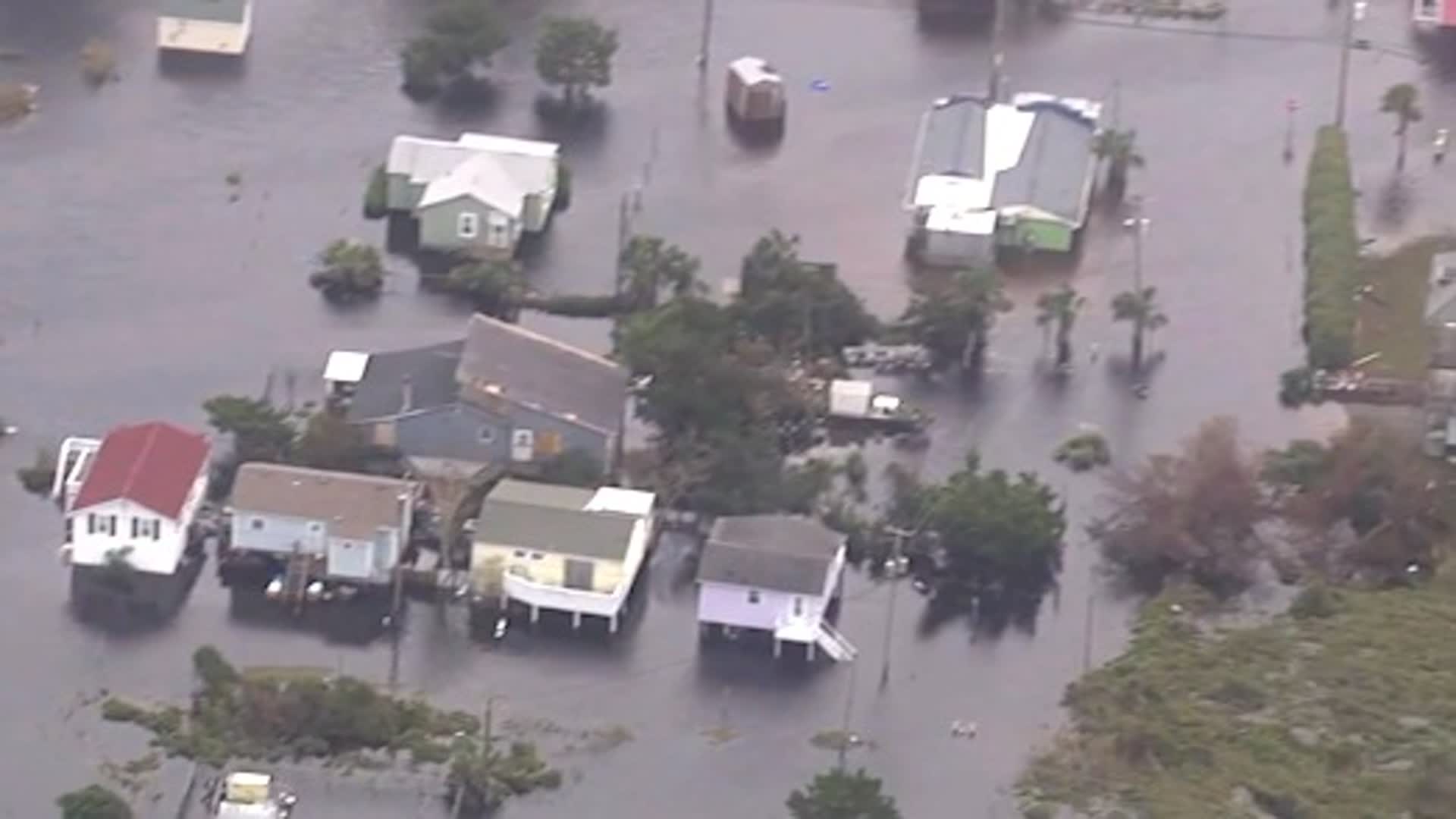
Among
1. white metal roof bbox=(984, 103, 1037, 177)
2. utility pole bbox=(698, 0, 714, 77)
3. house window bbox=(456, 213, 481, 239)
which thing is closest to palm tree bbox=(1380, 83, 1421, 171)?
white metal roof bbox=(984, 103, 1037, 177)

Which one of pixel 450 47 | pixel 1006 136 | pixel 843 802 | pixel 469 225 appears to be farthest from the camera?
pixel 450 47

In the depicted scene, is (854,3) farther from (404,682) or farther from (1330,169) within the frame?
(404,682)

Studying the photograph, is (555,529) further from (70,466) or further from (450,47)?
(450,47)

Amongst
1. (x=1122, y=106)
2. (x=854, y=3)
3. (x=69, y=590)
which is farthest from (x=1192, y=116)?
(x=69, y=590)

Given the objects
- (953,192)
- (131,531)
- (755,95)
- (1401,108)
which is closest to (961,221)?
(953,192)

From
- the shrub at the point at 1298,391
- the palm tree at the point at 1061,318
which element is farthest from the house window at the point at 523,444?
the shrub at the point at 1298,391

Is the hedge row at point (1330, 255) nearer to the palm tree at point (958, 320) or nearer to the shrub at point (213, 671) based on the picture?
the palm tree at point (958, 320)

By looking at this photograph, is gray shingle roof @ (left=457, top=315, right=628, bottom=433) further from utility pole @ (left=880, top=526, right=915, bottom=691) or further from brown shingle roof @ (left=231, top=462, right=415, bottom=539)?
utility pole @ (left=880, top=526, right=915, bottom=691)
